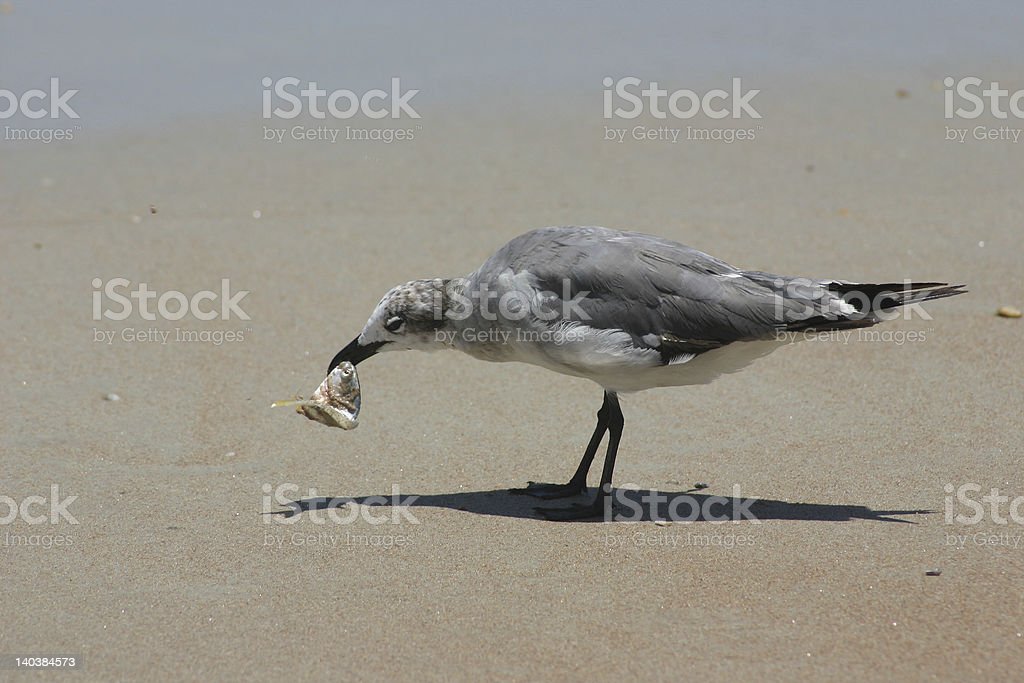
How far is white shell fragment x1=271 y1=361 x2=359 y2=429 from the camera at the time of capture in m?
5.88

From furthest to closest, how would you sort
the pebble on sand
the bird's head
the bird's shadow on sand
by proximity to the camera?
the pebble on sand, the bird's head, the bird's shadow on sand

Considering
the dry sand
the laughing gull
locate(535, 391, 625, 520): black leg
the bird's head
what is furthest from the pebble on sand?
the bird's head

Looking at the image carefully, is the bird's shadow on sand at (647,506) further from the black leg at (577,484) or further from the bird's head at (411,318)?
the bird's head at (411,318)

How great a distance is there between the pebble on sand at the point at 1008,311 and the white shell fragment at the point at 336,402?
163 inches

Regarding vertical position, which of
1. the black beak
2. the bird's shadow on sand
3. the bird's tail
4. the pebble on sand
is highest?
the bird's tail

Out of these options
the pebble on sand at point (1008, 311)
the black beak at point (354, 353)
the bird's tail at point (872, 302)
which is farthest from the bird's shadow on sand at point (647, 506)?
the pebble on sand at point (1008, 311)

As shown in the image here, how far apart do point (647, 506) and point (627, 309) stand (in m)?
0.91

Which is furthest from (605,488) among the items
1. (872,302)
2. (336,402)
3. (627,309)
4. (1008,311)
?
(1008,311)

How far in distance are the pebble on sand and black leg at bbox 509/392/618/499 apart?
313cm

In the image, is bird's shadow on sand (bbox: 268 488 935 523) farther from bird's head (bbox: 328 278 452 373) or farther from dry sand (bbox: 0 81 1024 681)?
bird's head (bbox: 328 278 452 373)

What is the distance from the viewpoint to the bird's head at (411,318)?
585 cm

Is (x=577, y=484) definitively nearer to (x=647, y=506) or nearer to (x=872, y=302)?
(x=647, y=506)

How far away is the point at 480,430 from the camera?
261 inches

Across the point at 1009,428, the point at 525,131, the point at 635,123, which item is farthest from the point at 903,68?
the point at 1009,428
